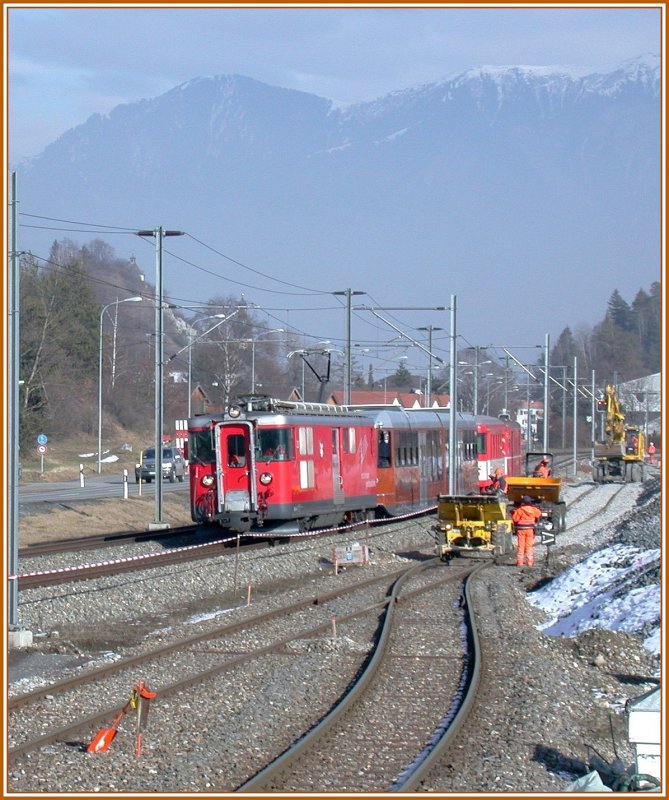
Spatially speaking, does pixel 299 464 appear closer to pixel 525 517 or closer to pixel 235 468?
pixel 235 468

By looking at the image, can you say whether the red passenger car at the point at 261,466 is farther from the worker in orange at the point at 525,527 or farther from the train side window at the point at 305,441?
the worker in orange at the point at 525,527

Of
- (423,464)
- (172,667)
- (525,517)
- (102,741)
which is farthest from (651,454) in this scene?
(102,741)

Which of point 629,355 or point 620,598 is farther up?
point 629,355

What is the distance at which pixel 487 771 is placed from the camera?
832cm

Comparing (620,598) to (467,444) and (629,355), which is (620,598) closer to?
(467,444)

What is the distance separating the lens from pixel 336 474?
2652 cm

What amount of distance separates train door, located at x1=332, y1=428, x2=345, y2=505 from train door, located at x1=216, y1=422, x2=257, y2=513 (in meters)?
3.00

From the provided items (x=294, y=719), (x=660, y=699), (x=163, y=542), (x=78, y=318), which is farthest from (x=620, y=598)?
(x=78, y=318)

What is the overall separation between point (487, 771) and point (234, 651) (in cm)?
542

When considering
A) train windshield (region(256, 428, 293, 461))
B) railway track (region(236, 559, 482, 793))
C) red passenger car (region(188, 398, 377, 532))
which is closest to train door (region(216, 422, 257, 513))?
red passenger car (region(188, 398, 377, 532))

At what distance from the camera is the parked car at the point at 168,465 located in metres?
51.6

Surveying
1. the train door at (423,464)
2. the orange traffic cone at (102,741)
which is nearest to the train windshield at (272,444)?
the train door at (423,464)

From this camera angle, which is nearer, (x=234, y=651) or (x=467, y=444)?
(x=234, y=651)

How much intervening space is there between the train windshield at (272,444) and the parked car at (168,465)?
1107 inches
